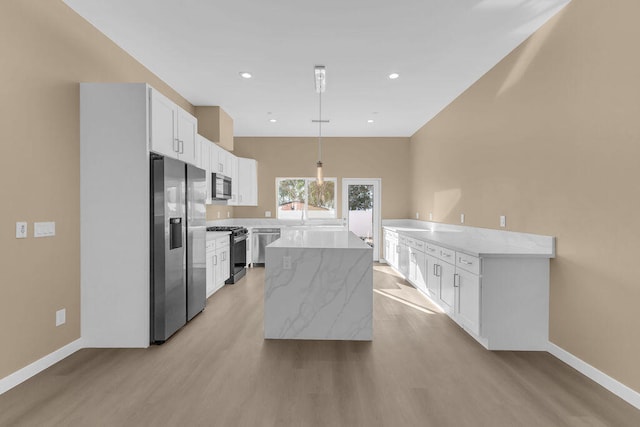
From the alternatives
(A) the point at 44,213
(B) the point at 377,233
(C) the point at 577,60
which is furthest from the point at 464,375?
(B) the point at 377,233

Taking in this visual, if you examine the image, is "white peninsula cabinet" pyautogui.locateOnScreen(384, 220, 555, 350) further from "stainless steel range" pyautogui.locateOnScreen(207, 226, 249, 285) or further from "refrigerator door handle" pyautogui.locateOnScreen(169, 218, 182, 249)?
"stainless steel range" pyautogui.locateOnScreen(207, 226, 249, 285)

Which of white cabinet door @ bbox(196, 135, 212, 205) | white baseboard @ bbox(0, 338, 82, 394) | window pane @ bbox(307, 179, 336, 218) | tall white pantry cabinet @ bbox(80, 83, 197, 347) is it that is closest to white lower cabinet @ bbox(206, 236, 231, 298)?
white cabinet door @ bbox(196, 135, 212, 205)

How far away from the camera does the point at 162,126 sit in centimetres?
318

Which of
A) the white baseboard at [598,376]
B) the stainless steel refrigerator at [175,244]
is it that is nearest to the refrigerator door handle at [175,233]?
the stainless steel refrigerator at [175,244]

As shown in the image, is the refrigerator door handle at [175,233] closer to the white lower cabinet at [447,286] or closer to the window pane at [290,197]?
the white lower cabinet at [447,286]

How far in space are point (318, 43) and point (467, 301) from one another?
304 centimetres

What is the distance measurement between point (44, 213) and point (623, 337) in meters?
4.36

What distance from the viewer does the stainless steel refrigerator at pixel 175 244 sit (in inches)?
119

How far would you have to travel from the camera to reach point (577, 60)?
2609 mm

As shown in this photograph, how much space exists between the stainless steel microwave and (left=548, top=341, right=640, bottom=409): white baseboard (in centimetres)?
479

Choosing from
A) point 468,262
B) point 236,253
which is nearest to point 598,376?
point 468,262

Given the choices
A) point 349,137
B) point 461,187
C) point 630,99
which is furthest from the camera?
point 349,137

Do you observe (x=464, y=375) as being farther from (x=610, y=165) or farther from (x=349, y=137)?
(x=349, y=137)

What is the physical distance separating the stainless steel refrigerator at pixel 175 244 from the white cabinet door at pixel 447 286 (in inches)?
114
